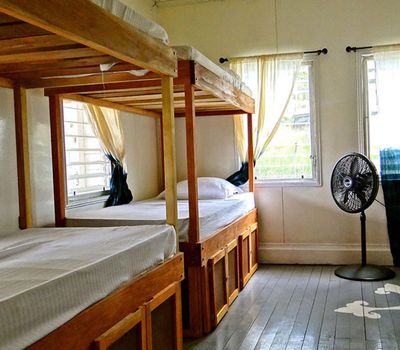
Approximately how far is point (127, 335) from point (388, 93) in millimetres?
4098

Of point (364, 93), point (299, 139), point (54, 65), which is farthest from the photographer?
point (299, 139)

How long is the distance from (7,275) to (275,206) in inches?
161

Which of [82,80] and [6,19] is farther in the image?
[82,80]

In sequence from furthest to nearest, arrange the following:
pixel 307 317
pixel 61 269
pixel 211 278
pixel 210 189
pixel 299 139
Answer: pixel 299 139, pixel 210 189, pixel 307 317, pixel 211 278, pixel 61 269

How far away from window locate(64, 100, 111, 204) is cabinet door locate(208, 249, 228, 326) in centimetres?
132

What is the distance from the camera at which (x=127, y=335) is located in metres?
2.18

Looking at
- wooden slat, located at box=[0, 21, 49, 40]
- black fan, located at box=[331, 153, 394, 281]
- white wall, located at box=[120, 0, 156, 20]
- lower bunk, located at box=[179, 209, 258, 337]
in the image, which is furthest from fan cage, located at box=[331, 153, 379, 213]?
wooden slat, located at box=[0, 21, 49, 40]

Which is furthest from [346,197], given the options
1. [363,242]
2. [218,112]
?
[218,112]

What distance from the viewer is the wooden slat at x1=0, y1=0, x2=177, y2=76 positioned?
158 centimetres

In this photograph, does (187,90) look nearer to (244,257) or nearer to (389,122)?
(244,257)

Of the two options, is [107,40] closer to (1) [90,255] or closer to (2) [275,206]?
(1) [90,255]

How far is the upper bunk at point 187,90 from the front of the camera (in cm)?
325

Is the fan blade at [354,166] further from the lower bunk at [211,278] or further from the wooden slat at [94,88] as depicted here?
the wooden slat at [94,88]

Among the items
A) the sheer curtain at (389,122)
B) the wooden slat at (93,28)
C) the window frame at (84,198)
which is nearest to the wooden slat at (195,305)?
the window frame at (84,198)
